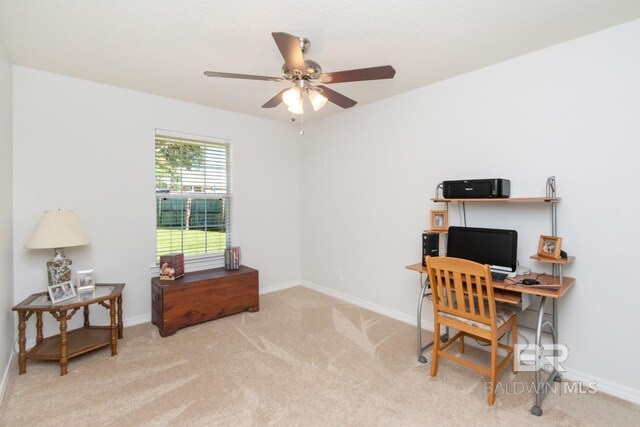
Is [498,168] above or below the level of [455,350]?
above

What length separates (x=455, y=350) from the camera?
108 inches

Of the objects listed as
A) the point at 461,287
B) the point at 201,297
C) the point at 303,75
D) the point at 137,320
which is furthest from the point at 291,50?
the point at 137,320

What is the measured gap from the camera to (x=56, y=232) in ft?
8.14

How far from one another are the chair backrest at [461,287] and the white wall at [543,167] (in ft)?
2.47

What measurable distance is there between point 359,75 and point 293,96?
0.46 metres

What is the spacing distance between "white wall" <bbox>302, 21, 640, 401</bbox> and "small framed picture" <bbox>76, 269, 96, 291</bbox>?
108 inches

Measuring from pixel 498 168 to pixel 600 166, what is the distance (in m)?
0.64

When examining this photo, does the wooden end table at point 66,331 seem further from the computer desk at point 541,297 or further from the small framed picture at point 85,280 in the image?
the computer desk at point 541,297

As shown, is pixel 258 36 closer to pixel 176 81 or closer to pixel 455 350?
pixel 176 81

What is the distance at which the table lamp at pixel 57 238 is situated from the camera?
8.02 feet

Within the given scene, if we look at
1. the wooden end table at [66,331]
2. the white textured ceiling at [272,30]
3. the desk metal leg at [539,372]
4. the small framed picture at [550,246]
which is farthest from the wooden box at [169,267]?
the small framed picture at [550,246]


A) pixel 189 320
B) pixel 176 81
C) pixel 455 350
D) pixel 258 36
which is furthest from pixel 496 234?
pixel 176 81

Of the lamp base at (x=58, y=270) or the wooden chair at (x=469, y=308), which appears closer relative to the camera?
the wooden chair at (x=469, y=308)

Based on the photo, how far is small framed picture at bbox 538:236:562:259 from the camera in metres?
2.11
